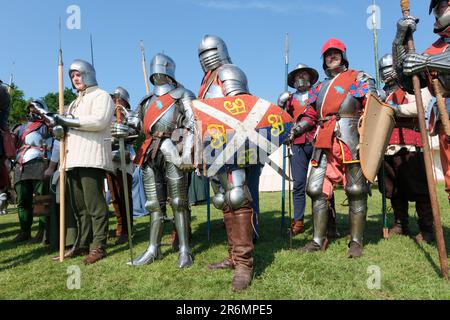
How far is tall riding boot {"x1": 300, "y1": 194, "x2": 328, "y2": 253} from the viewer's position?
3906 millimetres

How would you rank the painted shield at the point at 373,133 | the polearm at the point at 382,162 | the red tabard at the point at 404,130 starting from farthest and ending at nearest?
the polearm at the point at 382,162 < the red tabard at the point at 404,130 < the painted shield at the point at 373,133

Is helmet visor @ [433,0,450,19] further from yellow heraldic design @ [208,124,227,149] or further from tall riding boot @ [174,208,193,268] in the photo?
tall riding boot @ [174,208,193,268]

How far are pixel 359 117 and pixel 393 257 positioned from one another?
146 centimetres

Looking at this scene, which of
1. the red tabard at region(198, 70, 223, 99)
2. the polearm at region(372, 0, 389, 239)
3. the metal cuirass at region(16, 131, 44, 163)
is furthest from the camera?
the metal cuirass at region(16, 131, 44, 163)

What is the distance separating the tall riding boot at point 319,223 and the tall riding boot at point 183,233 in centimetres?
123

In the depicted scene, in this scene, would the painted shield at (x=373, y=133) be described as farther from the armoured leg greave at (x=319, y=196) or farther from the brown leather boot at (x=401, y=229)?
the brown leather boot at (x=401, y=229)

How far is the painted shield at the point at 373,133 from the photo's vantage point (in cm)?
341

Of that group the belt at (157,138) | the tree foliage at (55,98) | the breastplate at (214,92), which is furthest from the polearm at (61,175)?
the tree foliage at (55,98)

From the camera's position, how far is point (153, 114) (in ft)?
12.7

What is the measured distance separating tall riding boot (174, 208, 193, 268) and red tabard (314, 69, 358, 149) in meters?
1.59

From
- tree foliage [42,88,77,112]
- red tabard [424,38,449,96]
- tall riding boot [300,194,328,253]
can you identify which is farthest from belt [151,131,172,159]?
tree foliage [42,88,77,112]

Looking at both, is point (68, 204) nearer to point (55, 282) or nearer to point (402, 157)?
point (55, 282)

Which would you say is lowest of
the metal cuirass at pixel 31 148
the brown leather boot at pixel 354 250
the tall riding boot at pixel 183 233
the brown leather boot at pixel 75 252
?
the brown leather boot at pixel 75 252

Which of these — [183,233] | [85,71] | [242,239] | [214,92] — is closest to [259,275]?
[242,239]
